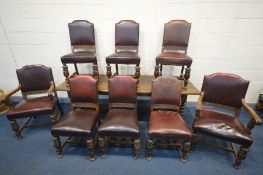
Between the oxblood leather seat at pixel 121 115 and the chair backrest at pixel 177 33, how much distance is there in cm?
94

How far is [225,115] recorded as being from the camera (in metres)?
2.21

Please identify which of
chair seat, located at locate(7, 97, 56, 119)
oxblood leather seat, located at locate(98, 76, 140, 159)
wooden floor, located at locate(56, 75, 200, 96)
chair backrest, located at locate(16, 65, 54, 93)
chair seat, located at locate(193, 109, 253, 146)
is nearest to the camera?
chair seat, located at locate(193, 109, 253, 146)

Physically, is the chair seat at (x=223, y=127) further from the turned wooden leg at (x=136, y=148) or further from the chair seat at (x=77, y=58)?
the chair seat at (x=77, y=58)

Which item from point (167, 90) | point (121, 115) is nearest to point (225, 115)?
point (167, 90)

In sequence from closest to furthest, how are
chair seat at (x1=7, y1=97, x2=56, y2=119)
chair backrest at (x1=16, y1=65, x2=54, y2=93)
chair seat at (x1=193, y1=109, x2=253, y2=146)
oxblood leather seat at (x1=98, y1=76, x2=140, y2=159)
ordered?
1. chair seat at (x1=193, y1=109, x2=253, y2=146)
2. oxblood leather seat at (x1=98, y1=76, x2=140, y2=159)
3. chair seat at (x1=7, y1=97, x2=56, y2=119)
4. chair backrest at (x1=16, y1=65, x2=54, y2=93)

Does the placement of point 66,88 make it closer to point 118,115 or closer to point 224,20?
point 118,115

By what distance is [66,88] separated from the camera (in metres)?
2.65

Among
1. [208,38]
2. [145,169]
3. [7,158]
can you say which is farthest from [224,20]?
[7,158]

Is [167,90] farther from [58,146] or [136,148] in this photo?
[58,146]

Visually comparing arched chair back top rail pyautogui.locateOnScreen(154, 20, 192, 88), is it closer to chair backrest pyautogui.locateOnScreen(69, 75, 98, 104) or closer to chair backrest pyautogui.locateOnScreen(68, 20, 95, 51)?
chair backrest pyautogui.locateOnScreen(69, 75, 98, 104)

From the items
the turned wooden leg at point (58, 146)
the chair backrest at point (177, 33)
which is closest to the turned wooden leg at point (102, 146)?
the turned wooden leg at point (58, 146)

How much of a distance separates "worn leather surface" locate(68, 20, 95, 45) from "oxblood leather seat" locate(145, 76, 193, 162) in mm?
1318

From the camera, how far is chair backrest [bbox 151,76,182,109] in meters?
2.23

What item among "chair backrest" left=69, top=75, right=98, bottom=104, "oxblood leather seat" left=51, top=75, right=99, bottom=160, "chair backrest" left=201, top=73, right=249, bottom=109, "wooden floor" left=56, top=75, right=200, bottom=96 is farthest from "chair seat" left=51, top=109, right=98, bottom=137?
"chair backrest" left=201, top=73, right=249, bottom=109
